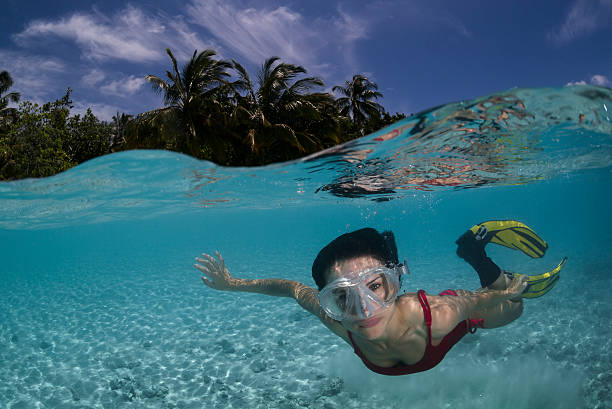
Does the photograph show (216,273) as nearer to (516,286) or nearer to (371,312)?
(371,312)

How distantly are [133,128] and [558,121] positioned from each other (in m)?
20.6

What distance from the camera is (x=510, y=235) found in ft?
19.3

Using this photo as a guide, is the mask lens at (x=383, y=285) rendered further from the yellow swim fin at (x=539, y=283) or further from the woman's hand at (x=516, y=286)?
the yellow swim fin at (x=539, y=283)

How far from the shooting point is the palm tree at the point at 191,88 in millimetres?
21922

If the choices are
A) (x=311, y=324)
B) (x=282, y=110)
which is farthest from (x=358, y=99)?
(x=311, y=324)

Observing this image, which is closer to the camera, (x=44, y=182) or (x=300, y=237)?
(x=44, y=182)

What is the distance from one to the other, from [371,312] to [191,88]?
2249 cm

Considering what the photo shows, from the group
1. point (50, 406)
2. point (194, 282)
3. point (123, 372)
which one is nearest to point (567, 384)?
point (123, 372)

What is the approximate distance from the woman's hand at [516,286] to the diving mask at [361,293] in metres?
2.14

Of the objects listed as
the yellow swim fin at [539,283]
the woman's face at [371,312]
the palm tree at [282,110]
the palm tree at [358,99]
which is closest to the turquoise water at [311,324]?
the yellow swim fin at [539,283]

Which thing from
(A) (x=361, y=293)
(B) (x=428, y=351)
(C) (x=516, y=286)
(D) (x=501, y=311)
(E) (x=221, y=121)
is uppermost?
(E) (x=221, y=121)

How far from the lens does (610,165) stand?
16609 mm

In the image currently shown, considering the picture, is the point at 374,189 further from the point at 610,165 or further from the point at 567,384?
the point at 610,165

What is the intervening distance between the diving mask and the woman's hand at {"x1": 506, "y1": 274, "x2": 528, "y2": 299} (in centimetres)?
214
